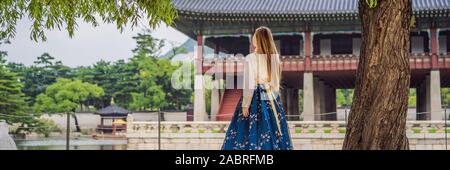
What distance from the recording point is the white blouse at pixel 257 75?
181 inches

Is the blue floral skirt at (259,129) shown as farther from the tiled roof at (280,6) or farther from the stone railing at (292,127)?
the tiled roof at (280,6)

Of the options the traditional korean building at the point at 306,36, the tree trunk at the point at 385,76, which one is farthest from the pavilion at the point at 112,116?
the tree trunk at the point at 385,76

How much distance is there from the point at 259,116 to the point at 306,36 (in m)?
16.0

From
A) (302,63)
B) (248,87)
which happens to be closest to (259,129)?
(248,87)

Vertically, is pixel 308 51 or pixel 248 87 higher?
pixel 308 51

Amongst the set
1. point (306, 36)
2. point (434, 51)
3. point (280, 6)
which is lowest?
point (434, 51)

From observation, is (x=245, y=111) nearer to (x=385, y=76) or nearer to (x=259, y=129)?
(x=259, y=129)

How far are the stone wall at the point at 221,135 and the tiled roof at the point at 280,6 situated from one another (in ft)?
Answer: 13.2

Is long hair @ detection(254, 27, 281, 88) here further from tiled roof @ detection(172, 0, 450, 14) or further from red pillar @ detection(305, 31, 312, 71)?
red pillar @ detection(305, 31, 312, 71)

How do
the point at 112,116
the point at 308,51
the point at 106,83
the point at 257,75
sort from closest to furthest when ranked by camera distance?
the point at 257,75 → the point at 308,51 → the point at 112,116 → the point at 106,83

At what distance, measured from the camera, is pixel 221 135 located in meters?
17.9
